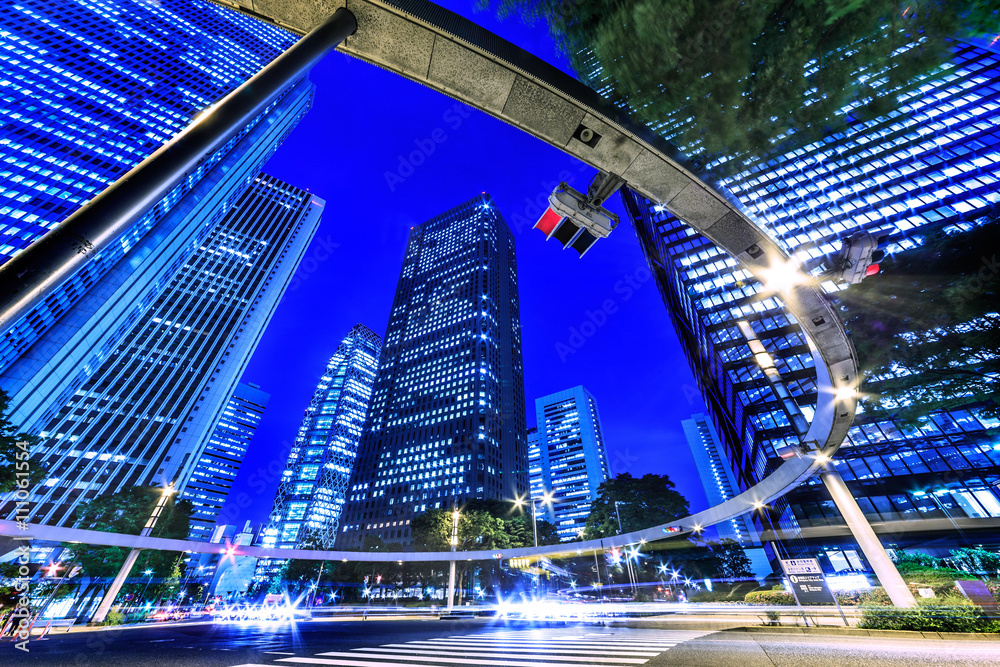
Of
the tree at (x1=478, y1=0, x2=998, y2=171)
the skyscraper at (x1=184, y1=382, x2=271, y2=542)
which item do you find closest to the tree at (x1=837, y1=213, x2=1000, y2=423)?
the tree at (x1=478, y1=0, x2=998, y2=171)

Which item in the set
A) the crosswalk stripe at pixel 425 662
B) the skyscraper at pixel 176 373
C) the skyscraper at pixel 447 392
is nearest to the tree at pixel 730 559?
the crosswalk stripe at pixel 425 662

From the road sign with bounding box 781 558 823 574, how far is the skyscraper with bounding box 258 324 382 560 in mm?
107588

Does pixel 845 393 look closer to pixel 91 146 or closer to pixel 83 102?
pixel 91 146

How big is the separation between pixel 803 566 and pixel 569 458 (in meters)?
130

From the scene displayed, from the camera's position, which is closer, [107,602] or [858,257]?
[858,257]

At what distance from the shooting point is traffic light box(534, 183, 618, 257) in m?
5.25

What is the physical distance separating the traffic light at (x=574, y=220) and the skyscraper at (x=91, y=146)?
42.5 m

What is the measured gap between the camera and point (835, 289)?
27.6 metres

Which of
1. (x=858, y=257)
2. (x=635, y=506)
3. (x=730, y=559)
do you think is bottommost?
(x=730, y=559)

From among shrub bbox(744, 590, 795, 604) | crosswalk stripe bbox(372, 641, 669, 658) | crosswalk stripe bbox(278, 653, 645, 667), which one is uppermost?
shrub bbox(744, 590, 795, 604)

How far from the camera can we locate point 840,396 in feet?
33.6

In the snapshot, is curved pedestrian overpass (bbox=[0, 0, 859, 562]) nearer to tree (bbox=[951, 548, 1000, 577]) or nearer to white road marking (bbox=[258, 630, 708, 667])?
white road marking (bbox=[258, 630, 708, 667])

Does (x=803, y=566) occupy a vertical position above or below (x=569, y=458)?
below

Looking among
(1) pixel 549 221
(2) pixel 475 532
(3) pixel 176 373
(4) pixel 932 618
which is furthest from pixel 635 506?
(3) pixel 176 373
